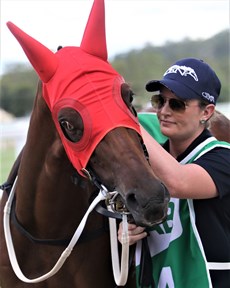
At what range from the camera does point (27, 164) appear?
238 cm

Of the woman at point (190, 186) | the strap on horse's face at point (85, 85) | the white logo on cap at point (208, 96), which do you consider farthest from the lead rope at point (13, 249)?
the white logo on cap at point (208, 96)

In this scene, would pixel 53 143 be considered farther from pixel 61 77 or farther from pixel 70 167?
pixel 61 77

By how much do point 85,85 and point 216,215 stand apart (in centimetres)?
83

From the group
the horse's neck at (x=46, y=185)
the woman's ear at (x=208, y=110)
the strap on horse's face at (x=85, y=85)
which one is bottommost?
the horse's neck at (x=46, y=185)

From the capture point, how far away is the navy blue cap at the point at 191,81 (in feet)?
7.62

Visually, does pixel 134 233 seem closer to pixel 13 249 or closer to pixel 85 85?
pixel 13 249

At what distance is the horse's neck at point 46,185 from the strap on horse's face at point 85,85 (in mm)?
165

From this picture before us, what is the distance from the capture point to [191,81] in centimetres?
234

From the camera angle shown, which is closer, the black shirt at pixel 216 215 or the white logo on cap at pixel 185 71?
the black shirt at pixel 216 215

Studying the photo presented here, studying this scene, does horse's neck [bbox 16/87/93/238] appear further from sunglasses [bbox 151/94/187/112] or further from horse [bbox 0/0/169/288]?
sunglasses [bbox 151/94/187/112]

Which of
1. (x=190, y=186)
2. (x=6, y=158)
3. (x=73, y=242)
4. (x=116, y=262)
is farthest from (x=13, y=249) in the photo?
(x=6, y=158)

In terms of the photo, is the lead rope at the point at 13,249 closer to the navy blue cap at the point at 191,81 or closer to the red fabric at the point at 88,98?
the red fabric at the point at 88,98

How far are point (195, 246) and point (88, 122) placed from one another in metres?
0.77

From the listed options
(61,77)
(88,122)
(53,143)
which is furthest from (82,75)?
(53,143)
